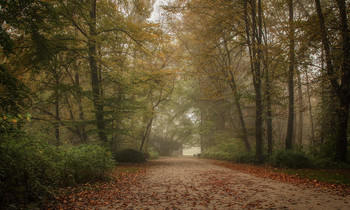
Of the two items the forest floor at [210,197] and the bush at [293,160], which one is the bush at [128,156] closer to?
the forest floor at [210,197]

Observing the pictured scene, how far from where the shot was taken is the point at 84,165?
548 centimetres

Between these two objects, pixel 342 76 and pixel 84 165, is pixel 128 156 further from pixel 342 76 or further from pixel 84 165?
pixel 342 76

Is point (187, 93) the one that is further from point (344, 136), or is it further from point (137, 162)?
point (344, 136)

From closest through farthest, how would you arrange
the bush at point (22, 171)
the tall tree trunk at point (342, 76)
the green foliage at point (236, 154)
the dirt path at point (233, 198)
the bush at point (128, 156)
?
the bush at point (22, 171)
the dirt path at point (233, 198)
the tall tree trunk at point (342, 76)
the green foliage at point (236, 154)
the bush at point (128, 156)

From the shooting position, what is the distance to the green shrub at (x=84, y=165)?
5.14 m

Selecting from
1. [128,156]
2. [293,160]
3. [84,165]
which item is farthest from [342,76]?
[128,156]

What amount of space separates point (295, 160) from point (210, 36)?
847 centimetres

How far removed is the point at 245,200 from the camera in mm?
4051

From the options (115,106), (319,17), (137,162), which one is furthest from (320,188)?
(137,162)

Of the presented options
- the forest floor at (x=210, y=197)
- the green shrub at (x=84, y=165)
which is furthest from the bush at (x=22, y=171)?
the green shrub at (x=84, y=165)

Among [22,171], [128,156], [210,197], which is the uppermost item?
[22,171]

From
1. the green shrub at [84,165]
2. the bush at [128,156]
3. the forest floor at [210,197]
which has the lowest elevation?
the bush at [128,156]

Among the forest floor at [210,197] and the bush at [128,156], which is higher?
the forest floor at [210,197]

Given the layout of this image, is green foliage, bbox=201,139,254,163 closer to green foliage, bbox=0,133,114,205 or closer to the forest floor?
the forest floor
